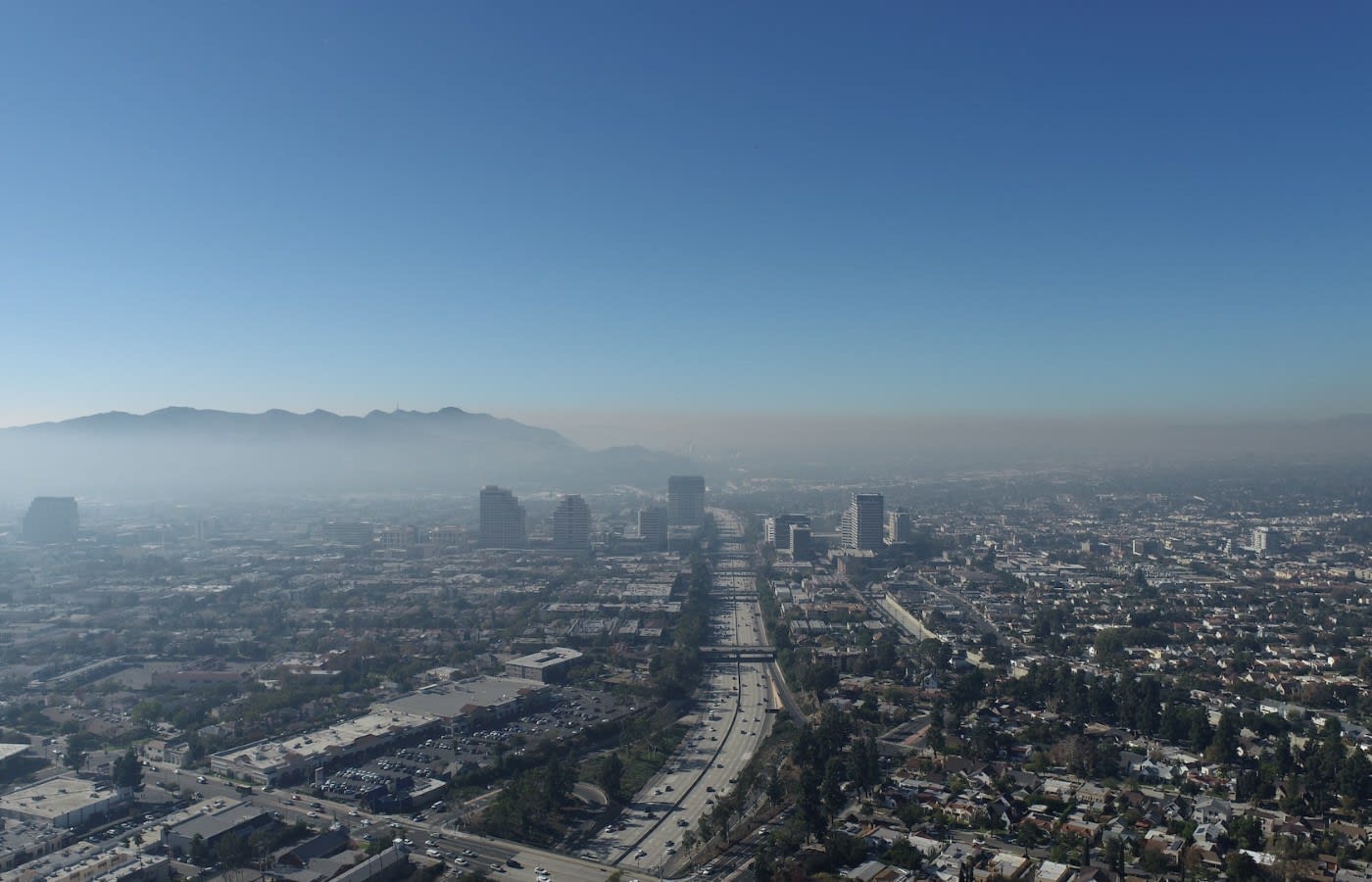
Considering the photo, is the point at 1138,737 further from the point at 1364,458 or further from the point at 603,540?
the point at 1364,458

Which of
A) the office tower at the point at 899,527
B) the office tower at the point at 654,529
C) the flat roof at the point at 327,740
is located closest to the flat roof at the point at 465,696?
the flat roof at the point at 327,740

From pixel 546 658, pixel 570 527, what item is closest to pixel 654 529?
pixel 570 527

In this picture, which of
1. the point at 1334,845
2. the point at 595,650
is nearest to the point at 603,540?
the point at 595,650

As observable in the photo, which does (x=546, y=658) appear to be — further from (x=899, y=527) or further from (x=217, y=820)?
(x=899, y=527)

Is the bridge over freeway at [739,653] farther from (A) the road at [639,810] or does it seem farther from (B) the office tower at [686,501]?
(B) the office tower at [686,501]

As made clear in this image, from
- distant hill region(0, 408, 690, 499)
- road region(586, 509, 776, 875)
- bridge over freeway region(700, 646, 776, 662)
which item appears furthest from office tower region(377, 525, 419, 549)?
distant hill region(0, 408, 690, 499)

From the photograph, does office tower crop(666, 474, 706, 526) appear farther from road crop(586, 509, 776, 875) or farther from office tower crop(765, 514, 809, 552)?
road crop(586, 509, 776, 875)
